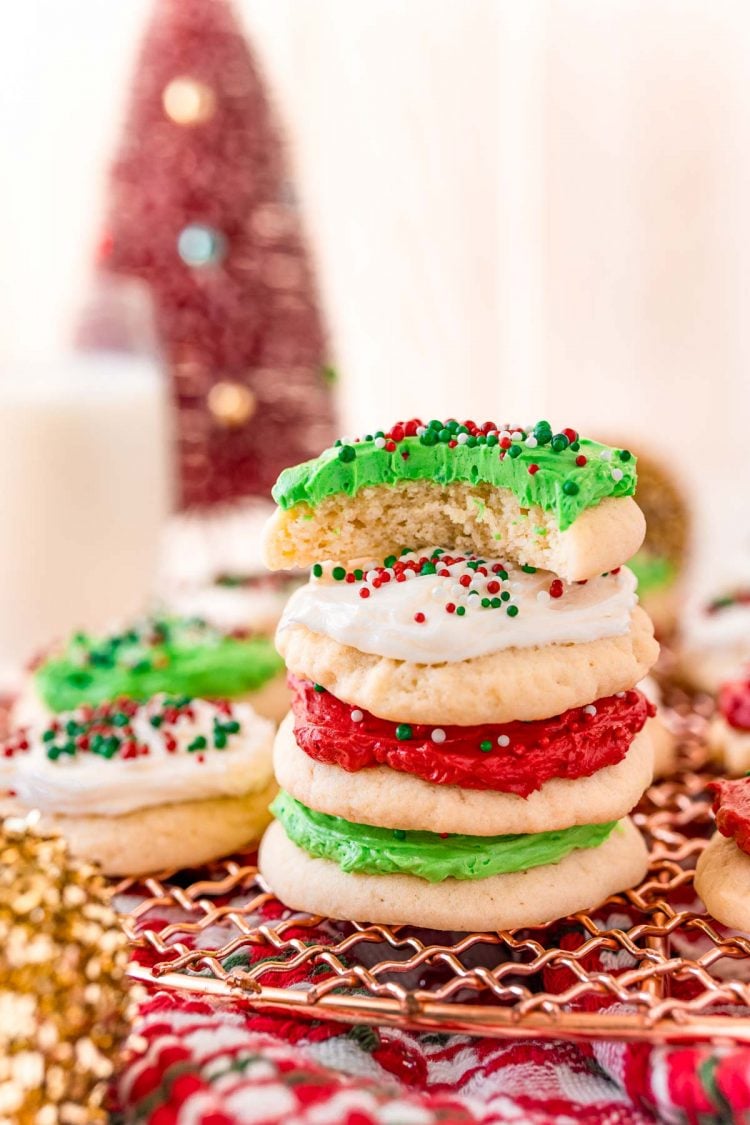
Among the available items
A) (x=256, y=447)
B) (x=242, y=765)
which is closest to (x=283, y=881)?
(x=242, y=765)

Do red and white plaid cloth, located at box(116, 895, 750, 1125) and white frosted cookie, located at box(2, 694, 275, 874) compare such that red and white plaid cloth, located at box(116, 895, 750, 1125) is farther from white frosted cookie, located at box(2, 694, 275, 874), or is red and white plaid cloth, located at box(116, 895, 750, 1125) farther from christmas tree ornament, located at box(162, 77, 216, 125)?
christmas tree ornament, located at box(162, 77, 216, 125)

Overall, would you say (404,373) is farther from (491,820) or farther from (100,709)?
(491,820)

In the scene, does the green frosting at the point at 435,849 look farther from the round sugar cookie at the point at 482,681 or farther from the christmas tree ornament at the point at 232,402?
the christmas tree ornament at the point at 232,402

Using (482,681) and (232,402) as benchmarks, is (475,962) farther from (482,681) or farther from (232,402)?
(232,402)

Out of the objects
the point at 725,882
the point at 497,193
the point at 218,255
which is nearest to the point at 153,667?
the point at 725,882

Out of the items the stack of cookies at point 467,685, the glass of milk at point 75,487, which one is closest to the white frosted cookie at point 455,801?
the stack of cookies at point 467,685

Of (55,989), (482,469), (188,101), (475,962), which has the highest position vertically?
(188,101)
